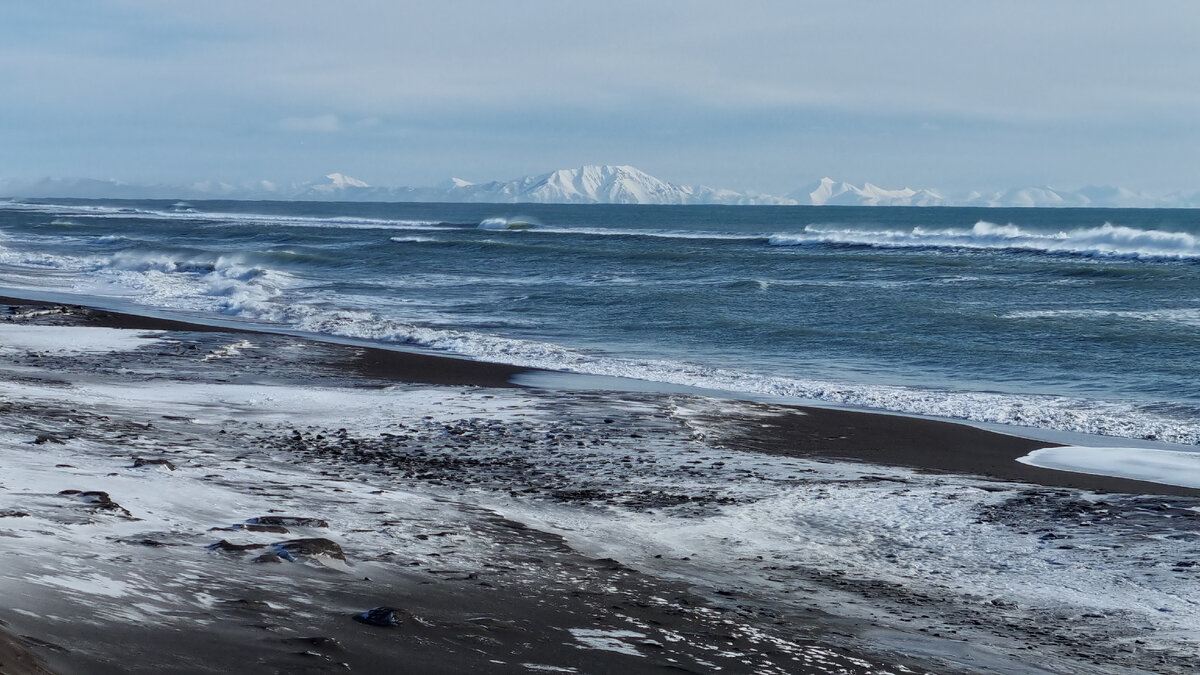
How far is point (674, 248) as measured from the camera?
55.5 metres

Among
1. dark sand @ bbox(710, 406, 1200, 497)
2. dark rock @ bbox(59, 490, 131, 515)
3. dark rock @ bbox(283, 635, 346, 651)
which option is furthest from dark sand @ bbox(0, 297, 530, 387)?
dark rock @ bbox(283, 635, 346, 651)

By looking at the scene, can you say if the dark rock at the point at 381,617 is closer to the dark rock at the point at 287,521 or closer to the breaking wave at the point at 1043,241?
the dark rock at the point at 287,521

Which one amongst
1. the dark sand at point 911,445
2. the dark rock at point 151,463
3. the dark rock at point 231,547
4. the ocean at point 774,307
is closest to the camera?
the dark rock at point 231,547

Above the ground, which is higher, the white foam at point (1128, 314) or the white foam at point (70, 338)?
the white foam at point (1128, 314)

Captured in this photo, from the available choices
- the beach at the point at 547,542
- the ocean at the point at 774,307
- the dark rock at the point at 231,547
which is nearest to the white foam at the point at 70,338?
the beach at the point at 547,542

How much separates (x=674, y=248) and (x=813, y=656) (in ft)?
166

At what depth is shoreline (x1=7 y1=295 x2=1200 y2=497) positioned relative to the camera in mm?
10641

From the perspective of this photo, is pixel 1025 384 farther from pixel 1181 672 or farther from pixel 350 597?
pixel 350 597

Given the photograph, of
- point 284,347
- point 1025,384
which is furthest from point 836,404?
point 284,347

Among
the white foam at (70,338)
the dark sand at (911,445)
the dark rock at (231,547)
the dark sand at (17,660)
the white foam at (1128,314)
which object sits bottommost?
the dark sand at (911,445)

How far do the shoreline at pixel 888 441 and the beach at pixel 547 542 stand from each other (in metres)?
0.07

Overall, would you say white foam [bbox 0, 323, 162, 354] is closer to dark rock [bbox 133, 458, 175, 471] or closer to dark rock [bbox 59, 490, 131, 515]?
dark rock [bbox 133, 458, 175, 471]

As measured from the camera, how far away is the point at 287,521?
22.5ft

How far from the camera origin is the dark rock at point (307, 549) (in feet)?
19.9
